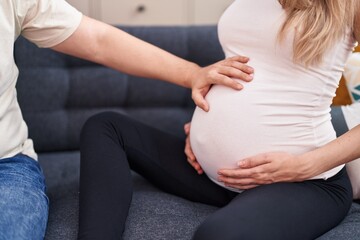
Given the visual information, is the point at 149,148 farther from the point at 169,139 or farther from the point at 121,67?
the point at 121,67

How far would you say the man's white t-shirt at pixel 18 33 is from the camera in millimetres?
1169

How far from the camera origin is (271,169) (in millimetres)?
1104

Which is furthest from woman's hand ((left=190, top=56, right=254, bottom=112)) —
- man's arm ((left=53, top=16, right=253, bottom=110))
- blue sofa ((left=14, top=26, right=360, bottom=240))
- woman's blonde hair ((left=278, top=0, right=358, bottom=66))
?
blue sofa ((left=14, top=26, right=360, bottom=240))

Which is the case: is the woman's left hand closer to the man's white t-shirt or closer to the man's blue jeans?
the man's blue jeans

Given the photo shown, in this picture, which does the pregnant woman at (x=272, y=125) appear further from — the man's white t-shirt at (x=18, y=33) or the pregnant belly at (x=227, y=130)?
the man's white t-shirt at (x=18, y=33)

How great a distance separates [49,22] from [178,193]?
1.83 ft

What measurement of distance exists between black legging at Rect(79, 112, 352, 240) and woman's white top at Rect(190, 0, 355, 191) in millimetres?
95

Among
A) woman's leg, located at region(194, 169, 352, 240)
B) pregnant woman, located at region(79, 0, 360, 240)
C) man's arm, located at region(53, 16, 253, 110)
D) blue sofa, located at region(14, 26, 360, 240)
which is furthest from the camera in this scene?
blue sofa, located at region(14, 26, 360, 240)

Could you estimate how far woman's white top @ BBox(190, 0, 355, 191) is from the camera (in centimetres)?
113

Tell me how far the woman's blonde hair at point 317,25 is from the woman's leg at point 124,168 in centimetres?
41

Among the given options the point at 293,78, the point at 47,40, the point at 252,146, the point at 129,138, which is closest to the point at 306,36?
the point at 293,78

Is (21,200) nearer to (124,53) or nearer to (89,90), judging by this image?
(124,53)

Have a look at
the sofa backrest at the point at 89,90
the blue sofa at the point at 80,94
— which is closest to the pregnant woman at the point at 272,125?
the blue sofa at the point at 80,94

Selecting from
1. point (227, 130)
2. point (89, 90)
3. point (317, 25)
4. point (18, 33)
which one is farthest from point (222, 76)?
point (89, 90)
